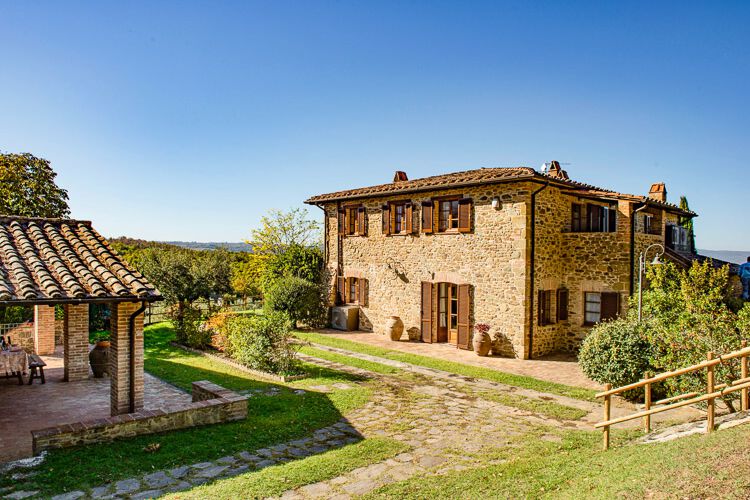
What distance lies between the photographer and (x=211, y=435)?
24.8 ft

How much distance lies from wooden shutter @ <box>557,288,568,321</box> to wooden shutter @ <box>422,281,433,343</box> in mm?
4272

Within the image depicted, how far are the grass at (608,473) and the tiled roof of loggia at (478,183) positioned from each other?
8710 mm

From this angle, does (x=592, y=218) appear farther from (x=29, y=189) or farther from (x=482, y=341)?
(x=29, y=189)

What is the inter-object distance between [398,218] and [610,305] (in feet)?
26.2

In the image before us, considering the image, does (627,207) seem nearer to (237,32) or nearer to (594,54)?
(594,54)

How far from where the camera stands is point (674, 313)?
425 inches

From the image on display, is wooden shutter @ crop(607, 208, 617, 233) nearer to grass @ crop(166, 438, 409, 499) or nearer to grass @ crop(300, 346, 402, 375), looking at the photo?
grass @ crop(300, 346, 402, 375)

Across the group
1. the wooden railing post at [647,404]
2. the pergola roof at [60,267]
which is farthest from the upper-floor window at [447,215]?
the pergola roof at [60,267]

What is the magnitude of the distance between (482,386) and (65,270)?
8.90 m

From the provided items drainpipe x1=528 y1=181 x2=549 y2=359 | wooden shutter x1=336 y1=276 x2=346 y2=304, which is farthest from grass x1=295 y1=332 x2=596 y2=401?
wooden shutter x1=336 y1=276 x2=346 y2=304

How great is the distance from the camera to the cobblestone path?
576 cm

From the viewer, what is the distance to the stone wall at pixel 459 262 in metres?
14.3

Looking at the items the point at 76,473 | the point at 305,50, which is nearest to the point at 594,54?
the point at 305,50

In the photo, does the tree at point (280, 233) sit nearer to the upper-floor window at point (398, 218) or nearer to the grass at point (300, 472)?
the upper-floor window at point (398, 218)
